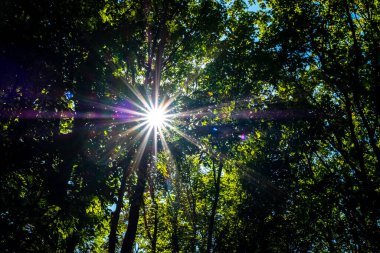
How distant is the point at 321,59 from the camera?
1359cm

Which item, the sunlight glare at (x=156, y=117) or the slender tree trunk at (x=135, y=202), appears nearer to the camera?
the slender tree trunk at (x=135, y=202)

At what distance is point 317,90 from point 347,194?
30.8 ft

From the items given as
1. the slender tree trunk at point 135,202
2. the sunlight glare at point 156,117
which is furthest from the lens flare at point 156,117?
the slender tree trunk at point 135,202

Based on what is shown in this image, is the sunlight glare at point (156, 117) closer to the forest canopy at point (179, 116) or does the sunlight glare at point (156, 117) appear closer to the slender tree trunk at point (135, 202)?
the forest canopy at point (179, 116)

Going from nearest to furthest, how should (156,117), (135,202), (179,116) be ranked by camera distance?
(135,202) < (179,116) < (156,117)

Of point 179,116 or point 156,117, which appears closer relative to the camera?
point 179,116

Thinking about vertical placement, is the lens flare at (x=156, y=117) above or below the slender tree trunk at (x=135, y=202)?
above

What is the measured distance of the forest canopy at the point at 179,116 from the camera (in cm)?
657

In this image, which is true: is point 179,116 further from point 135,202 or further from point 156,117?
point 135,202

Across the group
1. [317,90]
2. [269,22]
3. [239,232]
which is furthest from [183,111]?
[239,232]

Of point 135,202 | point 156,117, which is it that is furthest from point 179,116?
point 135,202

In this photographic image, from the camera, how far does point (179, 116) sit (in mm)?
13164

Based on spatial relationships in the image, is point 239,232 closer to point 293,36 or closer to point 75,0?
point 293,36

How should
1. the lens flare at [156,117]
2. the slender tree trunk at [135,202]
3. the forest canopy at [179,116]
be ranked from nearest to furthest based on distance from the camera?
the forest canopy at [179,116], the slender tree trunk at [135,202], the lens flare at [156,117]
